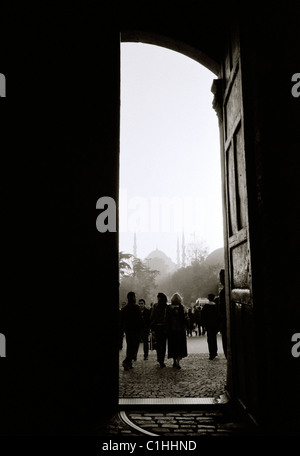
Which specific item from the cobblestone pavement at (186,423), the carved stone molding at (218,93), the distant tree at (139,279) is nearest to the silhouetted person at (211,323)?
the cobblestone pavement at (186,423)

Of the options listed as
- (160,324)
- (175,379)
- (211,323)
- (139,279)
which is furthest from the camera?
(139,279)

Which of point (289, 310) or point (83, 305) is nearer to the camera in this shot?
point (289, 310)

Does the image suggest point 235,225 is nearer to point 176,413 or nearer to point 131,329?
point 176,413

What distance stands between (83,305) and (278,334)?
2.30 metres

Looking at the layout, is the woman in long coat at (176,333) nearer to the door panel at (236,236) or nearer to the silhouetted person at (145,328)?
the silhouetted person at (145,328)

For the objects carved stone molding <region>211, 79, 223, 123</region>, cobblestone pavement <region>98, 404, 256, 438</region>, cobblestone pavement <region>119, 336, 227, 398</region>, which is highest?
carved stone molding <region>211, 79, 223, 123</region>

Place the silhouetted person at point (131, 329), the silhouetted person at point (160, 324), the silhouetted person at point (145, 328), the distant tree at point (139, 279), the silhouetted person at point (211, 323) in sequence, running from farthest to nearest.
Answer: the distant tree at point (139, 279) → the silhouetted person at point (145, 328) → the silhouetted person at point (211, 323) → the silhouetted person at point (160, 324) → the silhouetted person at point (131, 329)

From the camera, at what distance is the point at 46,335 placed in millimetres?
4480

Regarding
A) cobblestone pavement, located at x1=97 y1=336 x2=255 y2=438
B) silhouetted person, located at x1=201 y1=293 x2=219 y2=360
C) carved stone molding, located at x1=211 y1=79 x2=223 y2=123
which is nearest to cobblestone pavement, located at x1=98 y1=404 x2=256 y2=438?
cobblestone pavement, located at x1=97 y1=336 x2=255 y2=438

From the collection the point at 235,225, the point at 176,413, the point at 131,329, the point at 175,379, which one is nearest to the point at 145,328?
the point at 131,329

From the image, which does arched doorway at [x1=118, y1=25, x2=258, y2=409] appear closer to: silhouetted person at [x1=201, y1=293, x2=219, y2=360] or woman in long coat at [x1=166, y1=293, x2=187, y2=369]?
woman in long coat at [x1=166, y1=293, x2=187, y2=369]

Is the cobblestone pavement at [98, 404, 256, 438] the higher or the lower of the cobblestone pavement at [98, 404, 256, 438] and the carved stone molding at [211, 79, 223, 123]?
the lower
